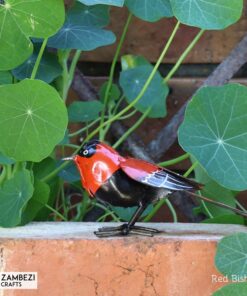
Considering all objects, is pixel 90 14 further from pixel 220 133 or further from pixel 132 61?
pixel 220 133

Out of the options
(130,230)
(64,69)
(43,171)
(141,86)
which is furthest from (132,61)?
(130,230)

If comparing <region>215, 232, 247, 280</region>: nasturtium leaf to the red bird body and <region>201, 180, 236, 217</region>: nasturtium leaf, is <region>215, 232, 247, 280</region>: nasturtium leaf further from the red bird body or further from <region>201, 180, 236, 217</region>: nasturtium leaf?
<region>201, 180, 236, 217</region>: nasturtium leaf

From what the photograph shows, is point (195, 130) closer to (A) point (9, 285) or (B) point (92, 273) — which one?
(B) point (92, 273)

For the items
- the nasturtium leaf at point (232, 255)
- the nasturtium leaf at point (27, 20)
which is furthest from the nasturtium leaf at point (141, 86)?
the nasturtium leaf at point (232, 255)

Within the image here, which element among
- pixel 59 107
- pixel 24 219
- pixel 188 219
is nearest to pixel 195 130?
pixel 59 107

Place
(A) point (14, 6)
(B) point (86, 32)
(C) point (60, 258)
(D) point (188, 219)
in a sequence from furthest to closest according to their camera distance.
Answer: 1. (D) point (188, 219)
2. (B) point (86, 32)
3. (A) point (14, 6)
4. (C) point (60, 258)

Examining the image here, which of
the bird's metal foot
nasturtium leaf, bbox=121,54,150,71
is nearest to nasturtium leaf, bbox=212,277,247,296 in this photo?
the bird's metal foot
